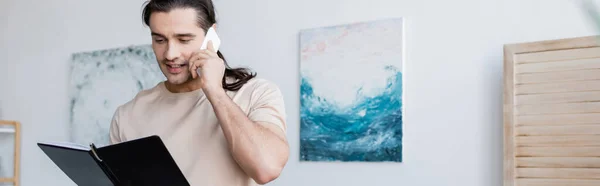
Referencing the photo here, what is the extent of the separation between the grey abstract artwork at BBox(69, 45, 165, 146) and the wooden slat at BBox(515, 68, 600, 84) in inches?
95.3

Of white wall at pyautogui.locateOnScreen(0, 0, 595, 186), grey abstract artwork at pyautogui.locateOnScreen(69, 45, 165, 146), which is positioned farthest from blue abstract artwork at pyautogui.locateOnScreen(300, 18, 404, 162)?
grey abstract artwork at pyautogui.locateOnScreen(69, 45, 165, 146)

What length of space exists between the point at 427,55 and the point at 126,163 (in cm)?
231

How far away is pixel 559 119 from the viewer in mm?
3166

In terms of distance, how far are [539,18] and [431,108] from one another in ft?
2.29

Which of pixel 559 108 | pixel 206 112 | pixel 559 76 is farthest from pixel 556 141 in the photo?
pixel 206 112

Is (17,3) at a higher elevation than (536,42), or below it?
higher

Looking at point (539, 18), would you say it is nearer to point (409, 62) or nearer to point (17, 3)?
point (409, 62)

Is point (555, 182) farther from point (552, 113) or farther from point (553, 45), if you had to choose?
point (553, 45)

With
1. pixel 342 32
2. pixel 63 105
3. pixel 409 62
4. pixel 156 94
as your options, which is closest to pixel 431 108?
pixel 409 62

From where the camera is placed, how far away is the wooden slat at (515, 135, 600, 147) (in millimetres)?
3082

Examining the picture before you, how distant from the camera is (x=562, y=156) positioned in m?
3.16

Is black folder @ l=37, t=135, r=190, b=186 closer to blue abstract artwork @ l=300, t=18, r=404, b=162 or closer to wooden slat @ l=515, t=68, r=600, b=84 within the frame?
wooden slat @ l=515, t=68, r=600, b=84

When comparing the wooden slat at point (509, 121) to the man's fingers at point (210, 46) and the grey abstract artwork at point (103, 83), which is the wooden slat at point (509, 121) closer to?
the man's fingers at point (210, 46)

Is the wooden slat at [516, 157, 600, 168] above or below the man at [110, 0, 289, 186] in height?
below
